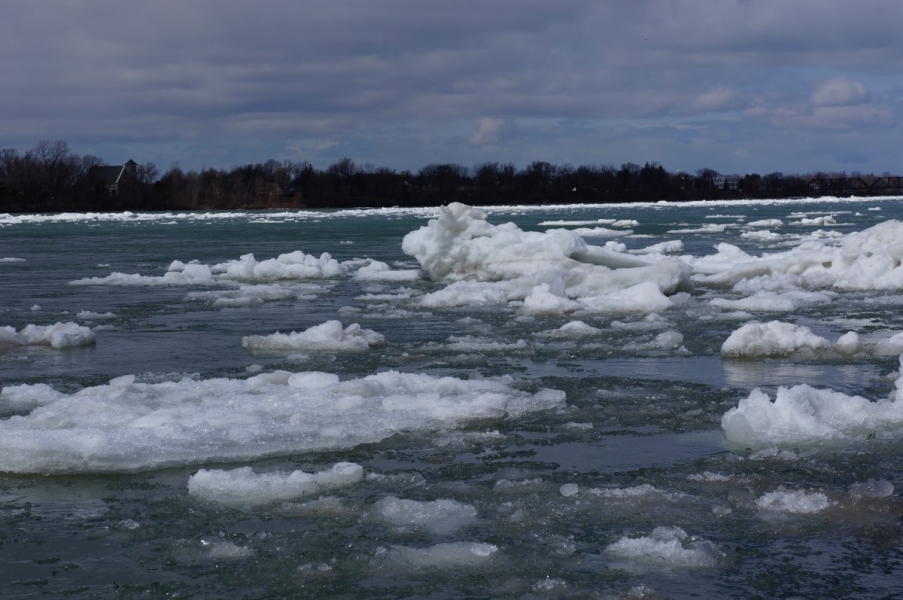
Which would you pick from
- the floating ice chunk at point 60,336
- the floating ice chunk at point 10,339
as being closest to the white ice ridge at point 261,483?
the floating ice chunk at point 60,336

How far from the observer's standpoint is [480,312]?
12570 millimetres

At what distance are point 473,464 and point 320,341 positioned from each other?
13.4 feet

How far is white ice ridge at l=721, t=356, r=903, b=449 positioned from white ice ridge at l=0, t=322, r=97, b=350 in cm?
630

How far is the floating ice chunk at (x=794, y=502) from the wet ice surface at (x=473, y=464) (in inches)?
0.4

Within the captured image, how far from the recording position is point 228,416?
21.4ft

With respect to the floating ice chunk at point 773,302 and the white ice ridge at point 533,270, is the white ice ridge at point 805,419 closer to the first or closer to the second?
the white ice ridge at point 533,270

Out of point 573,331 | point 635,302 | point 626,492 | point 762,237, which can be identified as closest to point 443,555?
point 626,492

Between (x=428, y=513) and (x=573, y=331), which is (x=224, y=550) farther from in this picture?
(x=573, y=331)

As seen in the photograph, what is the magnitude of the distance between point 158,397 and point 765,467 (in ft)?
12.6

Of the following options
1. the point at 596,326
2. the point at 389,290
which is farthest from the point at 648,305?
the point at 389,290

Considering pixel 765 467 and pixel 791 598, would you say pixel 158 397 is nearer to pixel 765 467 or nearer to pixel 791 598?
pixel 765 467

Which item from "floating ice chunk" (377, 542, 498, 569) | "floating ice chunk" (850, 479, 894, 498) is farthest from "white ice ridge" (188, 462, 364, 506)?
"floating ice chunk" (850, 479, 894, 498)

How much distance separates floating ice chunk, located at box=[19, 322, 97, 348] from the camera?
33.0 feet

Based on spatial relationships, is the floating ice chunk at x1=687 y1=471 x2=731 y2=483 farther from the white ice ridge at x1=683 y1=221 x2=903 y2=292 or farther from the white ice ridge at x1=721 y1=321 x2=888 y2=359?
the white ice ridge at x1=683 y1=221 x2=903 y2=292
